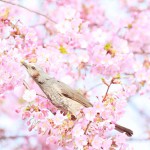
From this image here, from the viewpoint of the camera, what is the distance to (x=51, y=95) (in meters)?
5.00

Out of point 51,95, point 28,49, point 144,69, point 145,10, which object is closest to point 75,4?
point 145,10

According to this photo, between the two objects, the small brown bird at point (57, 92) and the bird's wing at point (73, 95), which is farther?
the bird's wing at point (73, 95)

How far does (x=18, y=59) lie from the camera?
5.11 m

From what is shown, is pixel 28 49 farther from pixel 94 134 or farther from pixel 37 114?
pixel 94 134

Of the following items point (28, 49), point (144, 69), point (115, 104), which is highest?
point (144, 69)

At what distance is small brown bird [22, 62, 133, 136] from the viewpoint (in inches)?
193

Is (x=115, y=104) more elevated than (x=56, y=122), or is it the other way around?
(x=115, y=104)

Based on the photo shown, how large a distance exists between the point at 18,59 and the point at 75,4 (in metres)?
5.58

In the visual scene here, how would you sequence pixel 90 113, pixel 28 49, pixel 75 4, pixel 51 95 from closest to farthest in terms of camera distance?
pixel 90 113, pixel 51 95, pixel 28 49, pixel 75 4

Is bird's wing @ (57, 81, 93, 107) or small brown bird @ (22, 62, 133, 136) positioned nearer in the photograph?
small brown bird @ (22, 62, 133, 136)

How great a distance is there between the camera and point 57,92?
198 inches

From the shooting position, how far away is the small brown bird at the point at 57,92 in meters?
4.91

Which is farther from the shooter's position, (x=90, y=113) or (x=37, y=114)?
(x=37, y=114)

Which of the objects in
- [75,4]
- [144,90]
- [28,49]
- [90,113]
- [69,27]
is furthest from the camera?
[75,4]
